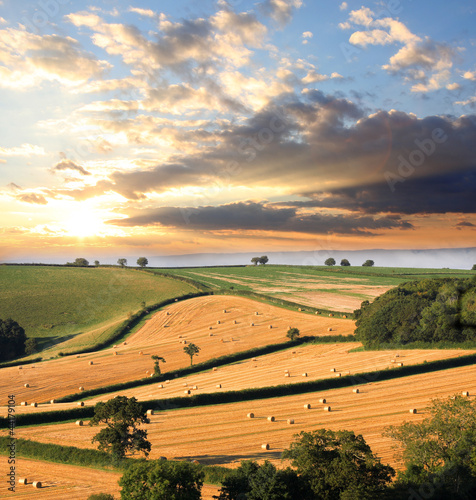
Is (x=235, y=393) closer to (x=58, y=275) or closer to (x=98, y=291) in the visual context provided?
(x=98, y=291)

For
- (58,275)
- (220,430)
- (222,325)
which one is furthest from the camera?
(58,275)

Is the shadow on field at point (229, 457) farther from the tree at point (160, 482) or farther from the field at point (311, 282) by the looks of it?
the field at point (311, 282)

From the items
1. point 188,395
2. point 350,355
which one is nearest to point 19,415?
point 188,395

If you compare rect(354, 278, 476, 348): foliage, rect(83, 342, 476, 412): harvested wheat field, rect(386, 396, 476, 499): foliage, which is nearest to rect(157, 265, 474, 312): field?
rect(354, 278, 476, 348): foliage

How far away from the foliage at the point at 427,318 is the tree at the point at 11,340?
67990mm

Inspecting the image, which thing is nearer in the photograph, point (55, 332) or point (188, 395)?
point (188, 395)

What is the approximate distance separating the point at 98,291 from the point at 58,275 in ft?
79.7

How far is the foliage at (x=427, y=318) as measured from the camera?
68.3 m

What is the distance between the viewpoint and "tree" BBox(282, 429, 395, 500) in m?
23.5

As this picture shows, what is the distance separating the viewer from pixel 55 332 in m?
91.4

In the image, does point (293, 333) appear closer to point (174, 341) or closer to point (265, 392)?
point (174, 341)

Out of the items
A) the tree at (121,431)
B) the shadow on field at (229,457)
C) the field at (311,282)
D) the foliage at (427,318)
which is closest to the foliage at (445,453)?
the shadow on field at (229,457)

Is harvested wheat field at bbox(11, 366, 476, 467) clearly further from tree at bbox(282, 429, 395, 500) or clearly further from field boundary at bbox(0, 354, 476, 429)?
tree at bbox(282, 429, 395, 500)

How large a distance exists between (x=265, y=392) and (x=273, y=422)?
343 inches
